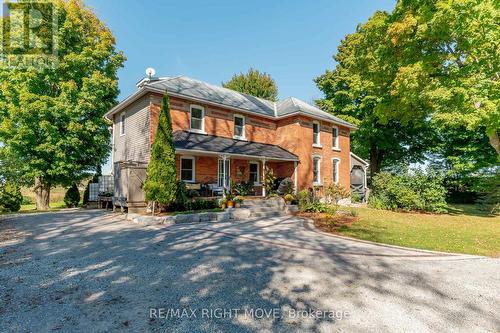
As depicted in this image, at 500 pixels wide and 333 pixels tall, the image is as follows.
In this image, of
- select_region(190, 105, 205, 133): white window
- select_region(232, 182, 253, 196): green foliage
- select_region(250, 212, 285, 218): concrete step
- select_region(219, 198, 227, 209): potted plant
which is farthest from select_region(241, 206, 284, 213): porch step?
select_region(190, 105, 205, 133): white window

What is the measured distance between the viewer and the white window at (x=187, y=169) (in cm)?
1500

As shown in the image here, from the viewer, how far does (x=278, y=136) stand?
2036 cm

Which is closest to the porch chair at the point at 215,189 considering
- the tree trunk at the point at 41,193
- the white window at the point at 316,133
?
the white window at the point at 316,133

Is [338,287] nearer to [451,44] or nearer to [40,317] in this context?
[40,317]

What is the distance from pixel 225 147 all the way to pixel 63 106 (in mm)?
11617

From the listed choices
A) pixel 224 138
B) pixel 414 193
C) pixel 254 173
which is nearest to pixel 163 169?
pixel 224 138

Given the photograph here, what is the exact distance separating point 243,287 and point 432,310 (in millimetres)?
2767

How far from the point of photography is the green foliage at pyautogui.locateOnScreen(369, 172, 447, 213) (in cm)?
1536

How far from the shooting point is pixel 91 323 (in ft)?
10.3

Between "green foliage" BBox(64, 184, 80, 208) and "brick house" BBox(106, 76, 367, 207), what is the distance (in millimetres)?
4202

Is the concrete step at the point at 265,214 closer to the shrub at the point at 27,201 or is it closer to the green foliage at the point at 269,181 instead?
the green foliage at the point at 269,181

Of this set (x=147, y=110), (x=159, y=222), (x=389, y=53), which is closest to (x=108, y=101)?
(x=147, y=110)

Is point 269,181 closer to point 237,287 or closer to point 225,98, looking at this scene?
point 225,98

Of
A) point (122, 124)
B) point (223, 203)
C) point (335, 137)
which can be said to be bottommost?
point (223, 203)
